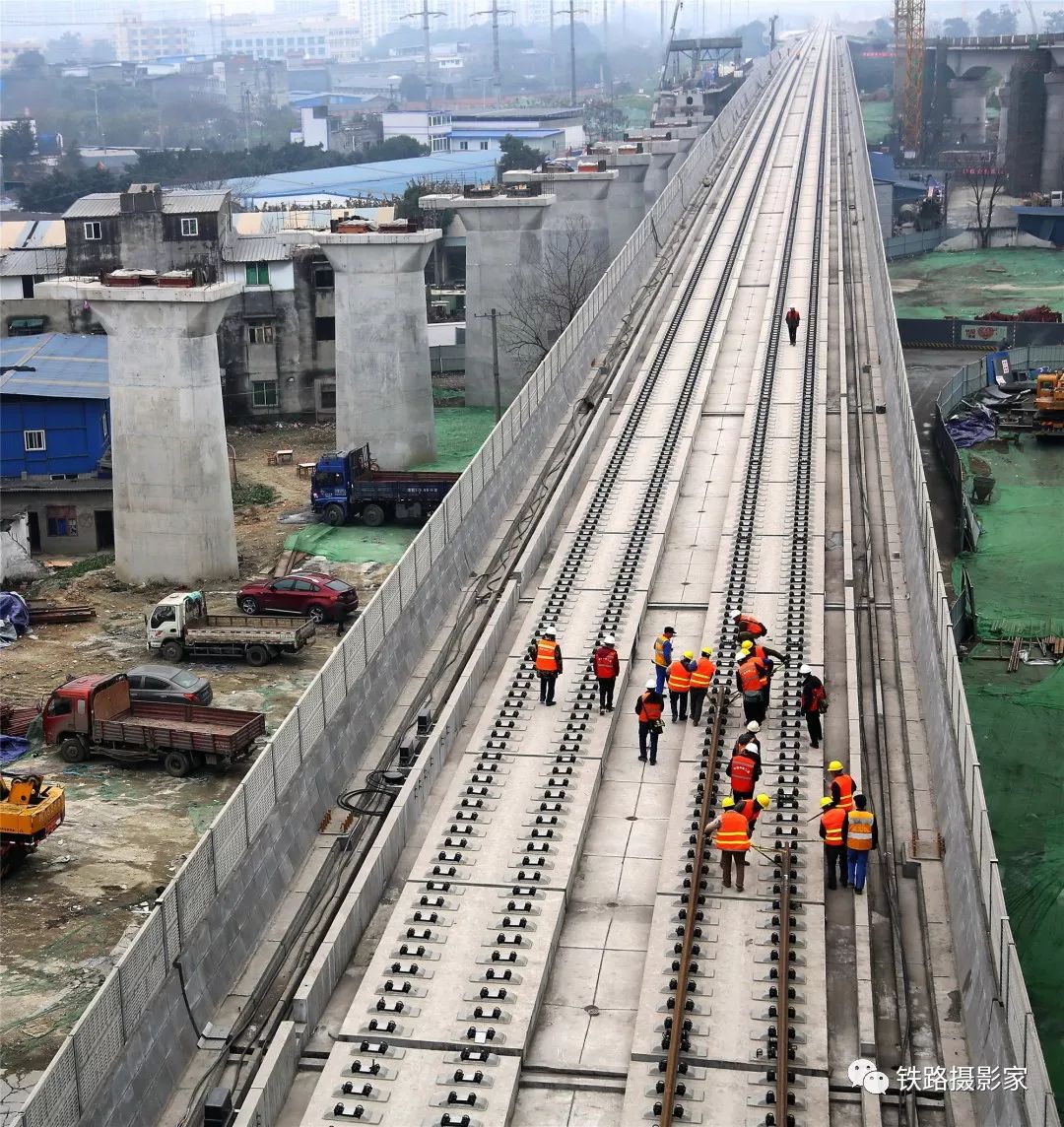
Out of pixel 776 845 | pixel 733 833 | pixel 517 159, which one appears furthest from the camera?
pixel 517 159

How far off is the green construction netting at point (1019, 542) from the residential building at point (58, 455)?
21.7 meters

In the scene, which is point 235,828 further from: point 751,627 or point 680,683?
point 751,627

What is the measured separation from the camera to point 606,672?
21922 mm

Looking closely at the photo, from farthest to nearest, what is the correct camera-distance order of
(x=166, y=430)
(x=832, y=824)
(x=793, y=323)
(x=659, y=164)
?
1. (x=659, y=164)
2. (x=793, y=323)
3. (x=166, y=430)
4. (x=832, y=824)

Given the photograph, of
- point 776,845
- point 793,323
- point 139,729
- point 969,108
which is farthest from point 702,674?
point 969,108

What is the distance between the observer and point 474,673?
2306cm

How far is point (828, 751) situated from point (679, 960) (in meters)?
4.91

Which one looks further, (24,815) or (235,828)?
(24,815)

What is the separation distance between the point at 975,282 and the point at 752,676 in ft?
223

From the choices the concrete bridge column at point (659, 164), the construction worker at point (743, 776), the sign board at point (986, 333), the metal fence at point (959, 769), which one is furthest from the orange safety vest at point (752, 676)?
the concrete bridge column at point (659, 164)

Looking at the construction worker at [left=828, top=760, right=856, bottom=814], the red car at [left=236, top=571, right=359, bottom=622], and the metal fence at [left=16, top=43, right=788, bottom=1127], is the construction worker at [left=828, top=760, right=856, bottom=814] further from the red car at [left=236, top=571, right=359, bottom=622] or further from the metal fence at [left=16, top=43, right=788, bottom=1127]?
the red car at [left=236, top=571, right=359, bottom=622]

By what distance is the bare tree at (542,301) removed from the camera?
5994 cm

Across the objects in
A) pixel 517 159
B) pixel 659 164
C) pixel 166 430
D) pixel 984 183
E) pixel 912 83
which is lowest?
pixel 166 430

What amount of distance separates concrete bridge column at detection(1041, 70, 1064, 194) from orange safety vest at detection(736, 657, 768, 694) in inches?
3653
